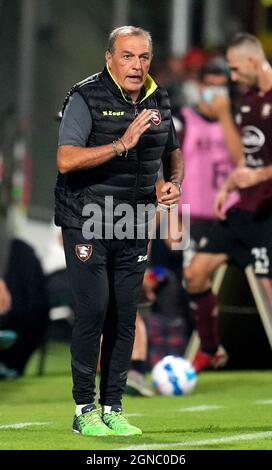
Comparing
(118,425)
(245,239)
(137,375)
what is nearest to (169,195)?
(118,425)

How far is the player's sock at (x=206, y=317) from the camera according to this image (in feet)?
42.2

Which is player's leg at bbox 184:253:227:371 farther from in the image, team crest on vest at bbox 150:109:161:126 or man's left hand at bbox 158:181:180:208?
team crest on vest at bbox 150:109:161:126

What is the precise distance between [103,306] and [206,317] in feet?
15.3

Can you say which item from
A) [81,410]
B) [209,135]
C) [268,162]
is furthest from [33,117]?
[81,410]

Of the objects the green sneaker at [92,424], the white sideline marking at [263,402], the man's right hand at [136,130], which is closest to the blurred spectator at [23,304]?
the white sideline marking at [263,402]

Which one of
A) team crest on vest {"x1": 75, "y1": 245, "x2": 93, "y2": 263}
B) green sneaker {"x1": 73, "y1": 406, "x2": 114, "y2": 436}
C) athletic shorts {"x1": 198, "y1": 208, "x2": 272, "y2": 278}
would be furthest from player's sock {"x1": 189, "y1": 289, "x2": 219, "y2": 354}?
team crest on vest {"x1": 75, "y1": 245, "x2": 93, "y2": 263}

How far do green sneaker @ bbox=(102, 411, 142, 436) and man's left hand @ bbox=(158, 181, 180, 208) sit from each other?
1.17 metres

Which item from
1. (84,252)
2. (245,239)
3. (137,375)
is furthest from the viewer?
(245,239)

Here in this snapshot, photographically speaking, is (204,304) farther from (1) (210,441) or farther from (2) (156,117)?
(2) (156,117)

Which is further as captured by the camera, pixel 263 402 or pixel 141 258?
pixel 263 402

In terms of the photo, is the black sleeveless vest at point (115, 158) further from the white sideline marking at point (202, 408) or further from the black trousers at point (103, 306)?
the white sideline marking at point (202, 408)

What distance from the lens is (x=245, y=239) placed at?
12383mm

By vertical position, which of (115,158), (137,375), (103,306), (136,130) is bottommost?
(137,375)
